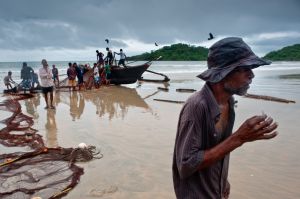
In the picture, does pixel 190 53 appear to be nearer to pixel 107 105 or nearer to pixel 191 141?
pixel 107 105

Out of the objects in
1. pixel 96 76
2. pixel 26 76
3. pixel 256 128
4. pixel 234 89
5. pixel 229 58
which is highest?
pixel 229 58

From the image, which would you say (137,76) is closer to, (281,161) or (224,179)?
(281,161)

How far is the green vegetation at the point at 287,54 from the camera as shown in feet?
309

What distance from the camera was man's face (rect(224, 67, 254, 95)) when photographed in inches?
72.8

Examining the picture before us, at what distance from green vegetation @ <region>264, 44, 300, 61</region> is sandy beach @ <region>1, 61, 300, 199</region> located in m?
89.4

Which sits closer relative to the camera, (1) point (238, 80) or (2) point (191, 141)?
(2) point (191, 141)

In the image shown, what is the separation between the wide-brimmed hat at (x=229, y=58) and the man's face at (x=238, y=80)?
5 cm

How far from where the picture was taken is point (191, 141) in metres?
1.74

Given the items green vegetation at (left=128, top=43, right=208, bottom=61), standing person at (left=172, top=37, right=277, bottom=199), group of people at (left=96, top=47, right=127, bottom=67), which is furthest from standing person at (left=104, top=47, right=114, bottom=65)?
green vegetation at (left=128, top=43, right=208, bottom=61)

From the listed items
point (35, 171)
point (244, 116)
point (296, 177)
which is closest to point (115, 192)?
point (35, 171)

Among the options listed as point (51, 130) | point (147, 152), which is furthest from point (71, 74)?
point (147, 152)

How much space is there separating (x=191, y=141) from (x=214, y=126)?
0.16 meters

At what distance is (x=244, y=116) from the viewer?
1062cm

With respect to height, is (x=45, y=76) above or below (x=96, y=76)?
above
